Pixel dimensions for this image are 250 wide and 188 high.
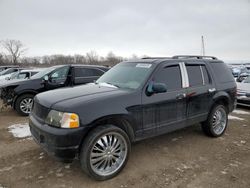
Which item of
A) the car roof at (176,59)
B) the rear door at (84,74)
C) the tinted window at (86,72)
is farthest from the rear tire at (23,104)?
the car roof at (176,59)

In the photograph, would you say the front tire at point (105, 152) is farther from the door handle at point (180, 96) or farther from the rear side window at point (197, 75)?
the rear side window at point (197, 75)

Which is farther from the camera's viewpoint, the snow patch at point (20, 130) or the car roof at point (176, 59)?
the snow patch at point (20, 130)

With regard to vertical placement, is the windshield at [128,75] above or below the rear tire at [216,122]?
above

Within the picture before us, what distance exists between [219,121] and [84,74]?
15.6 feet

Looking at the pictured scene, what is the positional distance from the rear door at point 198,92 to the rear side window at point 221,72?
345mm

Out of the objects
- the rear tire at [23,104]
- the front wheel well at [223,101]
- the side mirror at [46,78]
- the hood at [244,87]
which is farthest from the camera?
the hood at [244,87]

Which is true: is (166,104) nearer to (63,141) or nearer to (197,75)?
(197,75)

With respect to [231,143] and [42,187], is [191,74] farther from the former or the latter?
[42,187]

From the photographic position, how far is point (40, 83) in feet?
22.7

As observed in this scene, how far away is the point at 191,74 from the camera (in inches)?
167

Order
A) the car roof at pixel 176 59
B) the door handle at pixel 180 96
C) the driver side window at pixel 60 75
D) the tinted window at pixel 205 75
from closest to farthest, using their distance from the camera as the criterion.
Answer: the door handle at pixel 180 96 → the car roof at pixel 176 59 → the tinted window at pixel 205 75 → the driver side window at pixel 60 75

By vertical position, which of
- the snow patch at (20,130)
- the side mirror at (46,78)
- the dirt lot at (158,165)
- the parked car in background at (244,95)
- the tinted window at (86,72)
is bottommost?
the dirt lot at (158,165)

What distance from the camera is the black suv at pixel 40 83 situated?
6.57m

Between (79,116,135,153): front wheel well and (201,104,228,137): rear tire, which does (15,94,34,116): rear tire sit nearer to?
(79,116,135,153): front wheel well
